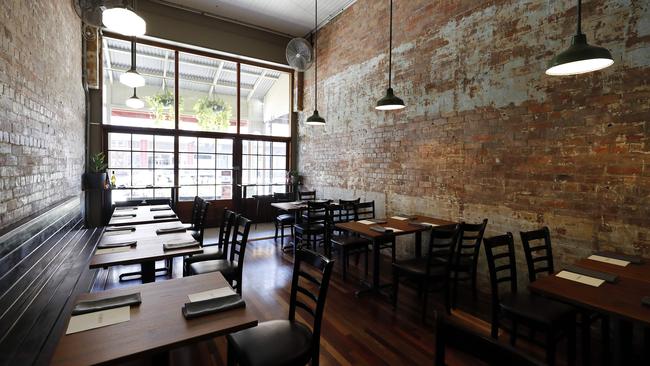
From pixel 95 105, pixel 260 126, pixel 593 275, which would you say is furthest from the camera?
pixel 260 126

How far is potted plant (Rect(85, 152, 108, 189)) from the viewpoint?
530 centimetres

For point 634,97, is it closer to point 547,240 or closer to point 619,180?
point 619,180

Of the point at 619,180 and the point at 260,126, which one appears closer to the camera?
the point at 619,180

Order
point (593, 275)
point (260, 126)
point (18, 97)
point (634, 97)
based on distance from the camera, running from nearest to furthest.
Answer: point (593, 275), point (18, 97), point (634, 97), point (260, 126)

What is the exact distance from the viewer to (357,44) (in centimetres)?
584

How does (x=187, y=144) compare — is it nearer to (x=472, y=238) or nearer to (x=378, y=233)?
(x=378, y=233)

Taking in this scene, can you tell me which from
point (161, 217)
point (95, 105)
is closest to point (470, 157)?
point (161, 217)

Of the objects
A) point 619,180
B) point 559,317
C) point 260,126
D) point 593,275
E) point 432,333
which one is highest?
point 260,126

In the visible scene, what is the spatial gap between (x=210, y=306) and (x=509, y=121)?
346cm

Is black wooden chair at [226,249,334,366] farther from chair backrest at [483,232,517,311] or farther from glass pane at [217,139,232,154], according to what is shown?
glass pane at [217,139,232,154]

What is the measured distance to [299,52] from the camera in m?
6.83

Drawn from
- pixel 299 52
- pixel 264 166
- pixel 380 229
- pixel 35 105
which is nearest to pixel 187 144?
pixel 264 166

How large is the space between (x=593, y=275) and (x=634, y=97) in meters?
1.64

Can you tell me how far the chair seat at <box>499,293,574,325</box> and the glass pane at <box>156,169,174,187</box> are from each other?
20.8 ft
